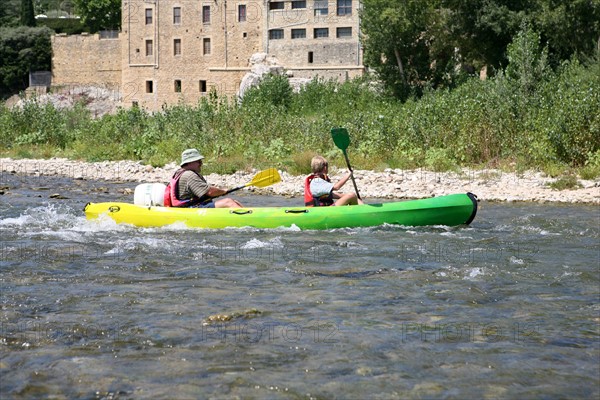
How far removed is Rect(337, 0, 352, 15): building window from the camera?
1826 inches

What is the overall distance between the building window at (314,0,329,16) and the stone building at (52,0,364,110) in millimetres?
53

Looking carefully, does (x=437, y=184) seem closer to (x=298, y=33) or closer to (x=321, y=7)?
(x=321, y=7)

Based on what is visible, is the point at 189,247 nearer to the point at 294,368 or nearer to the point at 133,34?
the point at 294,368

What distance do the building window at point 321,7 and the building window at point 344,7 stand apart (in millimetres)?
692

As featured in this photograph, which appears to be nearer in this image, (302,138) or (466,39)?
(302,138)

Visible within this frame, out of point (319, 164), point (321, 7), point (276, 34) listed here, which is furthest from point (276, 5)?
point (319, 164)

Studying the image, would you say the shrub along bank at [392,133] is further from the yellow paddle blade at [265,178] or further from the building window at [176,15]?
the building window at [176,15]

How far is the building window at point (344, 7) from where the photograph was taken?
46.4 m

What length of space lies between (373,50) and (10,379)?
32.7m

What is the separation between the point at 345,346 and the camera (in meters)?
6.34

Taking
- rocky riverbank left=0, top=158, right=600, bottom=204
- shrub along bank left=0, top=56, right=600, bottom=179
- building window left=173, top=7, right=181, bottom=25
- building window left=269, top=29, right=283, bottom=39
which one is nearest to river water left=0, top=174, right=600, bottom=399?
rocky riverbank left=0, top=158, right=600, bottom=204

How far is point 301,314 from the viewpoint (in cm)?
726

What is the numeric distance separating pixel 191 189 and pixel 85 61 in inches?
1932

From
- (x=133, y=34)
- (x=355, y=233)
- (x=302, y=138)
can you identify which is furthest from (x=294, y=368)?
(x=133, y=34)
